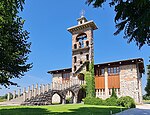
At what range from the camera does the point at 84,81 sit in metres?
36.8

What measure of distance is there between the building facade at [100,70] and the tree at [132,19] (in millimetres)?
26275

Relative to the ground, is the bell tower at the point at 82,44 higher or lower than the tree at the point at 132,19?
higher

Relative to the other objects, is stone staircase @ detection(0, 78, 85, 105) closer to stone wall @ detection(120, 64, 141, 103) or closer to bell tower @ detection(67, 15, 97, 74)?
bell tower @ detection(67, 15, 97, 74)

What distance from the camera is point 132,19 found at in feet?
23.5

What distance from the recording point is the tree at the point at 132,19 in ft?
21.7

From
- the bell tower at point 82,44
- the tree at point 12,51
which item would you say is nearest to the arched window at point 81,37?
the bell tower at point 82,44

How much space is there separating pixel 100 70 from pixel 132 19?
98.0 ft

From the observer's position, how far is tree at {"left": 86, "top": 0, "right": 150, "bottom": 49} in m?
6.61

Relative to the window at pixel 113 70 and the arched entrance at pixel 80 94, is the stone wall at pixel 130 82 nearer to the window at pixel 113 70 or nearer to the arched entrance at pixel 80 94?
the window at pixel 113 70

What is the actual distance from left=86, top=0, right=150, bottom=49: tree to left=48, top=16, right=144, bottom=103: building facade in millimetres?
26275

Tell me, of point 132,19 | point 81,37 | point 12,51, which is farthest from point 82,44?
point 132,19

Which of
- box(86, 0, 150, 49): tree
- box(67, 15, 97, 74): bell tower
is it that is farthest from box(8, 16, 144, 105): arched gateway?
box(86, 0, 150, 49): tree

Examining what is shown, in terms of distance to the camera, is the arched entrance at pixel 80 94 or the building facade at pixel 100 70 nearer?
the building facade at pixel 100 70

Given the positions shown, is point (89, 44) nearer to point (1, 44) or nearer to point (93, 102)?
point (93, 102)
